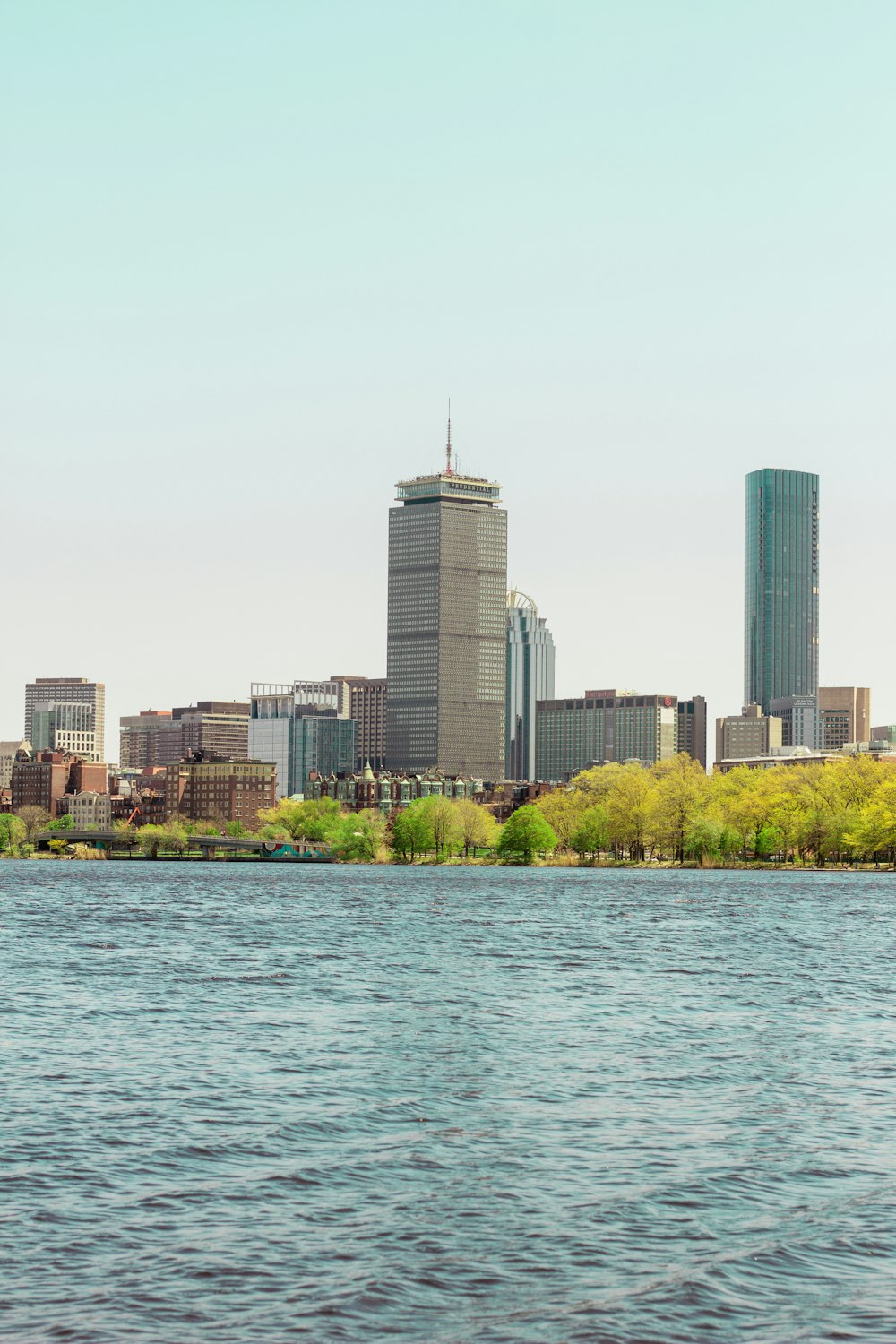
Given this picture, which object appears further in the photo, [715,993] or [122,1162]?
[715,993]

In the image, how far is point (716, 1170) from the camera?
30594 millimetres

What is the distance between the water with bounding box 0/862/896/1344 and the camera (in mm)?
22656

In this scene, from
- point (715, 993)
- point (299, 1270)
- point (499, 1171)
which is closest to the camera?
point (299, 1270)

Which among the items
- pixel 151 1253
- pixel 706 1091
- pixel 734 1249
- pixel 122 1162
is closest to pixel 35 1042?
pixel 122 1162

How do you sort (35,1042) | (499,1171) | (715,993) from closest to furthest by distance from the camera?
1. (499,1171)
2. (35,1042)
3. (715,993)

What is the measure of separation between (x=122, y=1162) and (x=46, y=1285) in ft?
25.4

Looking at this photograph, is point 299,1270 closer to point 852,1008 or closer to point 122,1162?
point 122,1162

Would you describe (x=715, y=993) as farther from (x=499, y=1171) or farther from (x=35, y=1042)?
(x=499, y=1171)

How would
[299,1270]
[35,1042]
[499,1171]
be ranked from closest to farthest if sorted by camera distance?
[299,1270] < [499,1171] < [35,1042]

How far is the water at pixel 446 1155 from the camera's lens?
22.7 metres

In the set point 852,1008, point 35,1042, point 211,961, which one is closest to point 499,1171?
point 35,1042

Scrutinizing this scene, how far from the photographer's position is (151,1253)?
25.0 m

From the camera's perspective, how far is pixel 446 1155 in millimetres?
31750

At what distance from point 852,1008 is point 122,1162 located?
108ft
